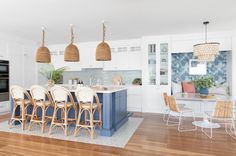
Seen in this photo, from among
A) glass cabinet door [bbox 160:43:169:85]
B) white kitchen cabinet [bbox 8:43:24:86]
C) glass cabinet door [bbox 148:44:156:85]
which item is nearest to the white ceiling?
glass cabinet door [bbox 160:43:169:85]

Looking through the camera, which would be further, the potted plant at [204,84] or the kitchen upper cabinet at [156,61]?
the kitchen upper cabinet at [156,61]

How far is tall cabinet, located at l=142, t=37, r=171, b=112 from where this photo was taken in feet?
18.1

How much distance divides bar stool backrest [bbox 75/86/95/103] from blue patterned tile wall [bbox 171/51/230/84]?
150 inches

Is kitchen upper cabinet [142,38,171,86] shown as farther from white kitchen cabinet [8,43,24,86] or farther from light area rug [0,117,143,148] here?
white kitchen cabinet [8,43,24,86]

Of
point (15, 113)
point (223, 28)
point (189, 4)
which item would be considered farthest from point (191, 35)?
point (15, 113)

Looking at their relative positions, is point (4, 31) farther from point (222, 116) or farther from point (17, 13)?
point (222, 116)

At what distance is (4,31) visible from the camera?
520 centimetres

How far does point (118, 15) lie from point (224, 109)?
2912mm

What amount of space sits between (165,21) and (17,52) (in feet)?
16.8

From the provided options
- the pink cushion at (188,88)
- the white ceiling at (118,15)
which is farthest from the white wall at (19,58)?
the pink cushion at (188,88)

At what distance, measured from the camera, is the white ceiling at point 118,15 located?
3.13 m

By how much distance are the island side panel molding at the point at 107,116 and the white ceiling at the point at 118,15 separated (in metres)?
1.77

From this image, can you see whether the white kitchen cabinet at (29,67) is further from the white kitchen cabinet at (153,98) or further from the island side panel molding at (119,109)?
the white kitchen cabinet at (153,98)

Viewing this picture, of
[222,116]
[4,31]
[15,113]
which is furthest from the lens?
[4,31]
